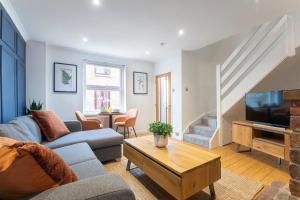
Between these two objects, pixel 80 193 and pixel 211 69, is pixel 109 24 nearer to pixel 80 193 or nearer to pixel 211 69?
pixel 80 193

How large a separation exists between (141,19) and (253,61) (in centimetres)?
237

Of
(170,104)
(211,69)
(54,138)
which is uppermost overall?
(211,69)

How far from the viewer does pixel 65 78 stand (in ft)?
12.9

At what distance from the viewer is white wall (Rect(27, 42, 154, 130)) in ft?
11.5

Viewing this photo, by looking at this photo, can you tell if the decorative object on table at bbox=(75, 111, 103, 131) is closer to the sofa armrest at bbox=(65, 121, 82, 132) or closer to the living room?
the living room

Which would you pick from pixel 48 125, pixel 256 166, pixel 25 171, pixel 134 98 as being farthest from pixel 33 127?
pixel 256 166

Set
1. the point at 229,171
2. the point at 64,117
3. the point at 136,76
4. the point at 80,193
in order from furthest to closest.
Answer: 1. the point at 136,76
2. the point at 64,117
3. the point at 229,171
4. the point at 80,193

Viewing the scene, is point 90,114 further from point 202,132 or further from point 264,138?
point 264,138

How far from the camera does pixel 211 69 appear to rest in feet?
15.5

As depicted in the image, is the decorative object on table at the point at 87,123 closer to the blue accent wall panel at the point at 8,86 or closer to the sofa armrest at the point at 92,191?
the blue accent wall panel at the point at 8,86

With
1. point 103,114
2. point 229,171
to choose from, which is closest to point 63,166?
point 229,171

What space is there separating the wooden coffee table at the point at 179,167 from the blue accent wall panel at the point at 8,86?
1.92 meters

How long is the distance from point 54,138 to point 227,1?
316cm

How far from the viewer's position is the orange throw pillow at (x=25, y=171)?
2.49 feet
